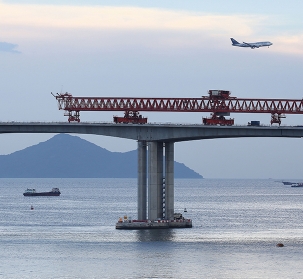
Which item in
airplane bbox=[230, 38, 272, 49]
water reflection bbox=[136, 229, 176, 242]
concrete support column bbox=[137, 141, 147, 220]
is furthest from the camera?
airplane bbox=[230, 38, 272, 49]

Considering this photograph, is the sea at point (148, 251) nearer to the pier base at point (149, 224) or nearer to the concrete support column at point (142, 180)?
the pier base at point (149, 224)

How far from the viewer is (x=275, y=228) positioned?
135 metres

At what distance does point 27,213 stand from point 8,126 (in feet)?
188

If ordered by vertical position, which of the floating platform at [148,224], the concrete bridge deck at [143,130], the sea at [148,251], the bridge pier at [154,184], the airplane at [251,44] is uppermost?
the airplane at [251,44]

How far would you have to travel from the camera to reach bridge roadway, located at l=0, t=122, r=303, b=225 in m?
119

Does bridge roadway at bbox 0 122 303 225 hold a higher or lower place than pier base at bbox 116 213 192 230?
higher

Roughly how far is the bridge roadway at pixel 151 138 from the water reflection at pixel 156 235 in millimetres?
4085

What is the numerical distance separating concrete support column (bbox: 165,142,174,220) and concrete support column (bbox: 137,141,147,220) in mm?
2853

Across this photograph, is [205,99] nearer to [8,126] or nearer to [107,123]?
[107,123]

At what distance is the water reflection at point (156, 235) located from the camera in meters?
109

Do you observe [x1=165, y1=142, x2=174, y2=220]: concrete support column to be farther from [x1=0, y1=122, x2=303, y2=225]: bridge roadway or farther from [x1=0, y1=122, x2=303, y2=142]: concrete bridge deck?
[x1=0, y1=122, x2=303, y2=142]: concrete bridge deck

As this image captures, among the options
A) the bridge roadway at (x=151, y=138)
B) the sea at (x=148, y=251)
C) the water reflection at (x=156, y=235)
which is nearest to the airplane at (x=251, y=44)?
the sea at (x=148, y=251)

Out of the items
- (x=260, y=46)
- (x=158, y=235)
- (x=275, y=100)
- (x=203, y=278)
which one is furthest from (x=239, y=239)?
(x=260, y=46)

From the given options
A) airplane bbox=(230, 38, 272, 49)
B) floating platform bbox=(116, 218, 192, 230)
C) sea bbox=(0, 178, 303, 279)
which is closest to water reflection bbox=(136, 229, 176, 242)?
sea bbox=(0, 178, 303, 279)
